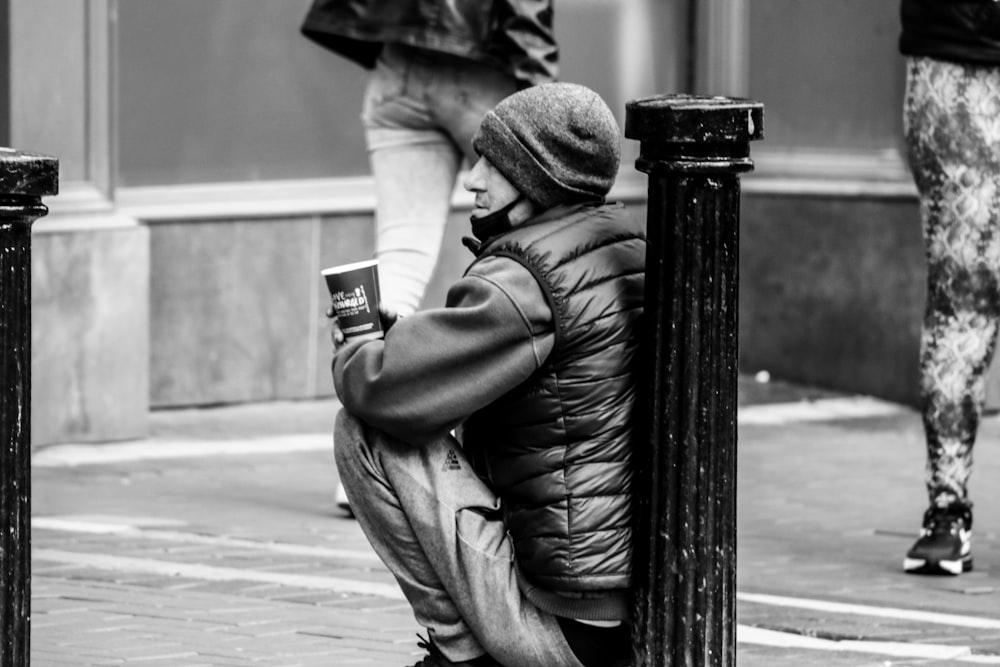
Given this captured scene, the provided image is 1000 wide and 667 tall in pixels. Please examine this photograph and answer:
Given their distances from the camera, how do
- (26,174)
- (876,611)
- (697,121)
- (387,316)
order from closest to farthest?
(26,174) < (697,121) < (387,316) < (876,611)

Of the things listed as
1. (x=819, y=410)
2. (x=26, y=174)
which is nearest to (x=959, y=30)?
(x=26, y=174)

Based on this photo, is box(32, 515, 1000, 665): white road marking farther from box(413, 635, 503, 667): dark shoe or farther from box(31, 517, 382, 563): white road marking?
Result: box(413, 635, 503, 667): dark shoe

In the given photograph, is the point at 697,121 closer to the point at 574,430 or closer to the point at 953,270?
the point at 574,430

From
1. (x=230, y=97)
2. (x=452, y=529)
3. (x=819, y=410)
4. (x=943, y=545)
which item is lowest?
(x=819, y=410)

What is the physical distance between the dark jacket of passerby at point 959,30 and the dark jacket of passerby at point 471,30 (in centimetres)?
104

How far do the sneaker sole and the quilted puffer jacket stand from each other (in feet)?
6.69

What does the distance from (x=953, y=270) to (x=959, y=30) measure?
625 mm

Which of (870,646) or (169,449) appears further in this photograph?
(169,449)

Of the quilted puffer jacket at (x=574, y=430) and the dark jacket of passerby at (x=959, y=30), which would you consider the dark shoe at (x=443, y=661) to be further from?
the dark jacket of passerby at (x=959, y=30)

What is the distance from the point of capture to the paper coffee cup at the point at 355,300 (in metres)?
3.83

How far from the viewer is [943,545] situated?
18.5ft

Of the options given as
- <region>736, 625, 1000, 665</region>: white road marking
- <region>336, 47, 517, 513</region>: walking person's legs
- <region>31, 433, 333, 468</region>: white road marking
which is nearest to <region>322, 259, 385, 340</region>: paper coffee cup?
<region>736, 625, 1000, 665</region>: white road marking

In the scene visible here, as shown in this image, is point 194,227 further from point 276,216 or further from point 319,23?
point 319,23

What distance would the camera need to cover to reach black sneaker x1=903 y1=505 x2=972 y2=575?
18.4 ft
